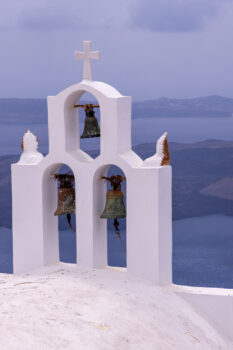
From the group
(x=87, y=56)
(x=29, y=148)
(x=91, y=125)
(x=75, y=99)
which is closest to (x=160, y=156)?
(x=91, y=125)

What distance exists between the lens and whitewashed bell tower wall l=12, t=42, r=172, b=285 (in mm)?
10398

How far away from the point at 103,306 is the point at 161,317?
2.67 ft

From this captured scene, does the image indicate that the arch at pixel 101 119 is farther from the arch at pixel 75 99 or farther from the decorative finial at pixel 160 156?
the decorative finial at pixel 160 156

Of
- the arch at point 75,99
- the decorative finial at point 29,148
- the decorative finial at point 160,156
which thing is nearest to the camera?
the decorative finial at point 160,156

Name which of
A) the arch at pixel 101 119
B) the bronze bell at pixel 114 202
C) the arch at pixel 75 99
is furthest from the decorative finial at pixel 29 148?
the bronze bell at pixel 114 202

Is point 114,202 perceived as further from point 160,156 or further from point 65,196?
point 160,156

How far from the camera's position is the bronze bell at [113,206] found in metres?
10.6

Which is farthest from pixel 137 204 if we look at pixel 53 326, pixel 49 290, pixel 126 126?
pixel 53 326

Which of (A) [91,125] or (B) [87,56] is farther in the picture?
(A) [91,125]

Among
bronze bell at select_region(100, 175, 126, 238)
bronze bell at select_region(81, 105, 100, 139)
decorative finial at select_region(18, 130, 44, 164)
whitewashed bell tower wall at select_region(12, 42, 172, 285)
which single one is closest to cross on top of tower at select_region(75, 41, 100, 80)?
whitewashed bell tower wall at select_region(12, 42, 172, 285)

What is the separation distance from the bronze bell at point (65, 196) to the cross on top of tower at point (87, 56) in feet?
5.15

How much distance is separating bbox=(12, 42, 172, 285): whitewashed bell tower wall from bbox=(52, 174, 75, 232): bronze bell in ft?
0.64

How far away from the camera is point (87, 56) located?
1083 cm

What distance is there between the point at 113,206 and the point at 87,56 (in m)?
2.29
